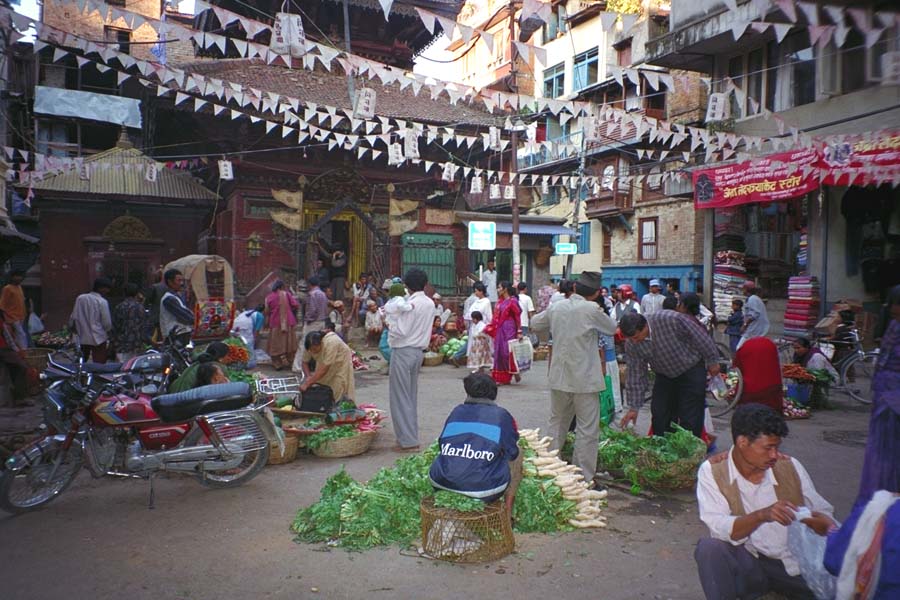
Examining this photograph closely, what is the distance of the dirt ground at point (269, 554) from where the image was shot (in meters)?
3.80

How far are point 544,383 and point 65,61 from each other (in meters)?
23.0

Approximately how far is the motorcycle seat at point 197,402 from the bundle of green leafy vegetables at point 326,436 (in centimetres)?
131

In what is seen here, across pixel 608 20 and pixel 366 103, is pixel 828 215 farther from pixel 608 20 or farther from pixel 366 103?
pixel 366 103

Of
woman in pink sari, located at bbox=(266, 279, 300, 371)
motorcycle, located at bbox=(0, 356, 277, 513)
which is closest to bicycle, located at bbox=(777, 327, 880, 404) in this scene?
motorcycle, located at bbox=(0, 356, 277, 513)

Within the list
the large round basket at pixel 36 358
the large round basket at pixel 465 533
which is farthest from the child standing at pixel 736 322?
the large round basket at pixel 36 358

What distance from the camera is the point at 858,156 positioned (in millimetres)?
11844

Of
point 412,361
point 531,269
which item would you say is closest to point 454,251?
point 531,269

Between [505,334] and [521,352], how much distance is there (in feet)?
1.60

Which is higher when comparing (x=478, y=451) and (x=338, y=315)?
(x=338, y=315)

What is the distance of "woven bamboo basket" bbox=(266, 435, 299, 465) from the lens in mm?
6359

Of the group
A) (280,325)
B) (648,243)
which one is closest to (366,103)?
(280,325)

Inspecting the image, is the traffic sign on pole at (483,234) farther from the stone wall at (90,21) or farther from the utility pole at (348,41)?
the stone wall at (90,21)

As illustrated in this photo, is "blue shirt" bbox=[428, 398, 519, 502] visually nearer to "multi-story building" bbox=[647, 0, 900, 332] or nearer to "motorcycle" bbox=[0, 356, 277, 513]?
"motorcycle" bbox=[0, 356, 277, 513]

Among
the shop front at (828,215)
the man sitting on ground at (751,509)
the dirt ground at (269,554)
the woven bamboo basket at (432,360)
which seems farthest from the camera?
the woven bamboo basket at (432,360)
